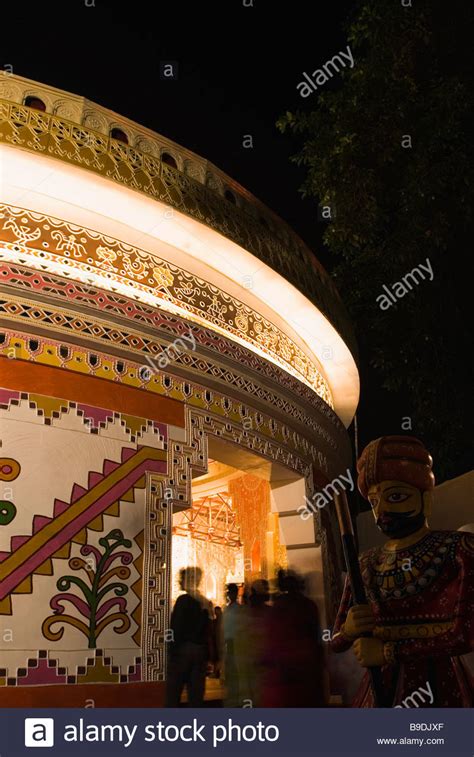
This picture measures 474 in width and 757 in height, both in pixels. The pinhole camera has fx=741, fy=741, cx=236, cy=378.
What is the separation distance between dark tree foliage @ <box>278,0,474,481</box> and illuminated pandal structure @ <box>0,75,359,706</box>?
1.81m

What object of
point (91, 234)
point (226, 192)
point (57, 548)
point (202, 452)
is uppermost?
point (226, 192)


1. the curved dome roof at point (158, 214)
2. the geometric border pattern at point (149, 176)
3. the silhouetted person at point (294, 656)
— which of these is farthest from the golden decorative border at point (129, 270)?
the silhouetted person at point (294, 656)

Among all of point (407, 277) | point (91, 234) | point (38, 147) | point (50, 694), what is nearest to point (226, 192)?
point (91, 234)

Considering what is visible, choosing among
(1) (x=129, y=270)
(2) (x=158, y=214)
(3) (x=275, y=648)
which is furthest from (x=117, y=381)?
(3) (x=275, y=648)

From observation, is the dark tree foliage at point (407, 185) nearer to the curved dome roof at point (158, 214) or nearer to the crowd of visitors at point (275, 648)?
the curved dome roof at point (158, 214)

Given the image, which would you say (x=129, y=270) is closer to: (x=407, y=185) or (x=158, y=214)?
(x=158, y=214)

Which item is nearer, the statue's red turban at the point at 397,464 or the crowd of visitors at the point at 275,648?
the statue's red turban at the point at 397,464

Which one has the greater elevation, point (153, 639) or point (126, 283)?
point (126, 283)

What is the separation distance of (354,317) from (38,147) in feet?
15.1

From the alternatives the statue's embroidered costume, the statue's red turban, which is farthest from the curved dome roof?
the statue's embroidered costume

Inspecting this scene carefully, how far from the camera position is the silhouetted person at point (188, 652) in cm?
401

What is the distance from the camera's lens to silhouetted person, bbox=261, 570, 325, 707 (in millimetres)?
3547

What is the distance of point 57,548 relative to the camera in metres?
3.82
